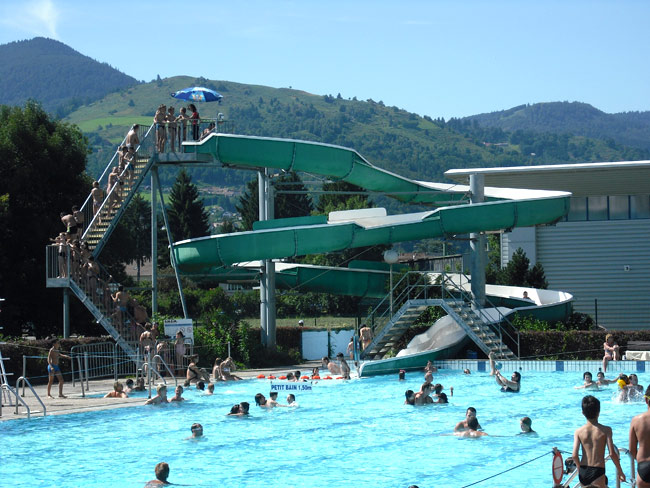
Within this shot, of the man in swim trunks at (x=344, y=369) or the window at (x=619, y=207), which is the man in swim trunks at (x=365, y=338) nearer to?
the man in swim trunks at (x=344, y=369)

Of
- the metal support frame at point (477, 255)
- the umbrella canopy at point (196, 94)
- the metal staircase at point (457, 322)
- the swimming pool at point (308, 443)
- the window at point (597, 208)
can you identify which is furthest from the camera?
the window at point (597, 208)

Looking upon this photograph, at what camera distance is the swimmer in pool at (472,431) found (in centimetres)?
1658

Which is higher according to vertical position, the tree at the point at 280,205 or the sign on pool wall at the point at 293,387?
the tree at the point at 280,205

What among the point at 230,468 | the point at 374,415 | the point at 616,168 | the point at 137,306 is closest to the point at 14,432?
the point at 230,468

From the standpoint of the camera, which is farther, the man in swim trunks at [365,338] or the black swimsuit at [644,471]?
the man in swim trunks at [365,338]

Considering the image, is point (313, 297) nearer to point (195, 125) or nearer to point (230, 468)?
point (195, 125)

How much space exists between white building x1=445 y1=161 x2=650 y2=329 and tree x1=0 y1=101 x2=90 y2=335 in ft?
50.0

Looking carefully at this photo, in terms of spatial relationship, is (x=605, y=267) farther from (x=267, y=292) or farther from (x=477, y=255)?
(x=267, y=292)

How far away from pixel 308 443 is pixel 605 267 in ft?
80.2

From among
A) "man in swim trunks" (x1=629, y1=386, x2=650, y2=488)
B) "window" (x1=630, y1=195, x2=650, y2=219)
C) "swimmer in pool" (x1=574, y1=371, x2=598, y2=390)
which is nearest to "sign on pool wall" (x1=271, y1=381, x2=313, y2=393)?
"swimmer in pool" (x1=574, y1=371, x2=598, y2=390)

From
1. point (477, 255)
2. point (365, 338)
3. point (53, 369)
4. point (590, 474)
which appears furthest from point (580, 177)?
point (590, 474)

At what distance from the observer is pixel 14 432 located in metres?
16.9

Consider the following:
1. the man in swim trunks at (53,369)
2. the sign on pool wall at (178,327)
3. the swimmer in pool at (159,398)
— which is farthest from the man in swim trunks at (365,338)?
the man in swim trunks at (53,369)

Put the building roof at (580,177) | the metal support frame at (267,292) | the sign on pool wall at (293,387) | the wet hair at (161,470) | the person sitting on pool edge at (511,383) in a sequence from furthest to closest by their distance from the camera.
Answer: the building roof at (580,177) < the metal support frame at (267,292) < the sign on pool wall at (293,387) < the person sitting on pool edge at (511,383) < the wet hair at (161,470)
